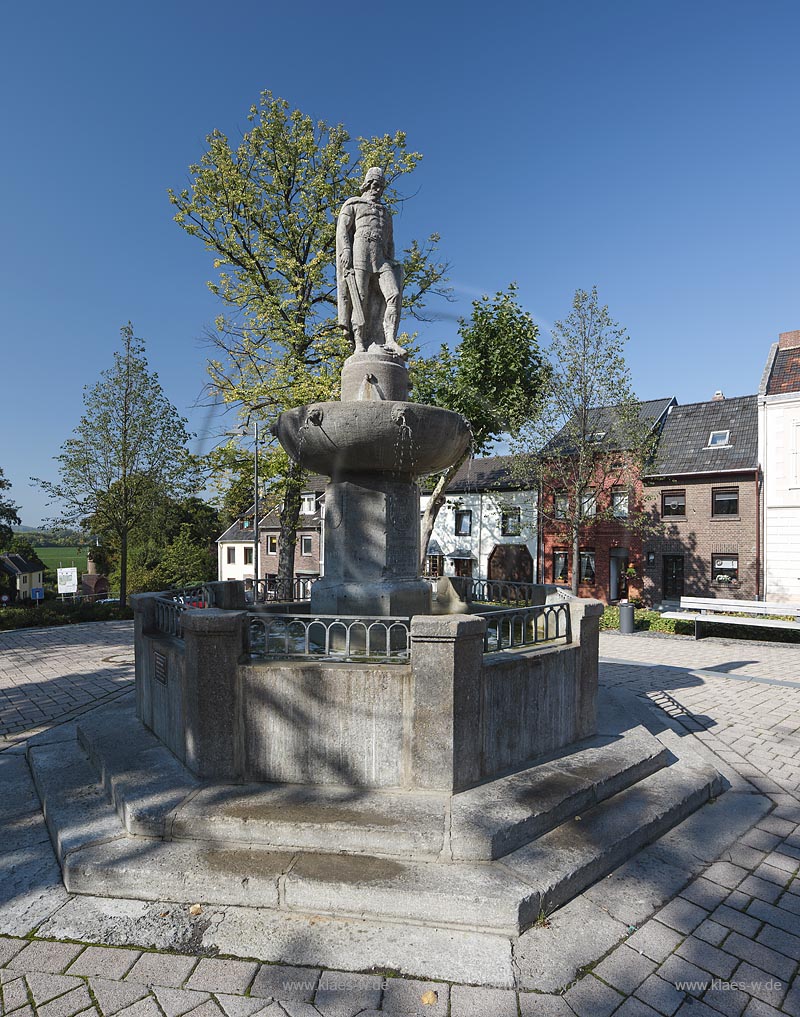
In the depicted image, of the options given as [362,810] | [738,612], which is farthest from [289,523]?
[362,810]

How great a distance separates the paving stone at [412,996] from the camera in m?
2.79

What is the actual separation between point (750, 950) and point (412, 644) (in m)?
2.69

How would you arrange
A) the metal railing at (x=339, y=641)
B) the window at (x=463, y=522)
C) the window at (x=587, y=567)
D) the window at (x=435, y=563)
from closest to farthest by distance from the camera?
1. the metal railing at (x=339, y=641)
2. the window at (x=587, y=567)
3. the window at (x=463, y=522)
4. the window at (x=435, y=563)

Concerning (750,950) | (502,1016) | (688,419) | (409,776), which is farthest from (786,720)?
(688,419)

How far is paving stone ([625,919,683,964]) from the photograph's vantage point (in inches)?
126

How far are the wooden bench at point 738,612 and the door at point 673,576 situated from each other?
34.9ft

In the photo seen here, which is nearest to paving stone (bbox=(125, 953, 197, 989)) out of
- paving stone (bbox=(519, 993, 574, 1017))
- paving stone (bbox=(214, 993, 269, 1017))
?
paving stone (bbox=(214, 993, 269, 1017))

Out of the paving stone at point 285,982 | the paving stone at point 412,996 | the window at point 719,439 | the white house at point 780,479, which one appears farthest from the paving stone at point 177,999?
the window at point 719,439

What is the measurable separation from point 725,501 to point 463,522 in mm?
14542

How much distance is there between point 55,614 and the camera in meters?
17.3

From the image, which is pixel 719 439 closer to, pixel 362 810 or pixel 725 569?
pixel 725 569

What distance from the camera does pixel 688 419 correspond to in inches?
1171

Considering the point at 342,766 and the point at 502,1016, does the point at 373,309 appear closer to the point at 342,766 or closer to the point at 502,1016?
the point at 342,766

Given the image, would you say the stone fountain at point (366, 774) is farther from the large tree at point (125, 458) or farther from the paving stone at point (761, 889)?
the large tree at point (125, 458)
